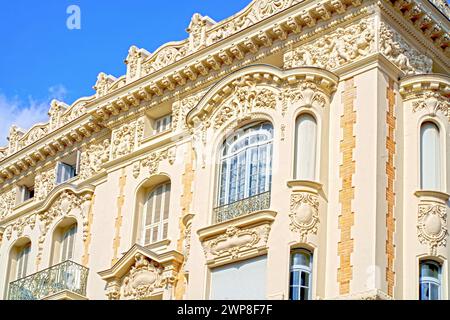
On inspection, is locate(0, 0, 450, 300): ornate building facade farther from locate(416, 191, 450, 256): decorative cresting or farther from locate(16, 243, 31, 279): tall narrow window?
locate(16, 243, 31, 279): tall narrow window

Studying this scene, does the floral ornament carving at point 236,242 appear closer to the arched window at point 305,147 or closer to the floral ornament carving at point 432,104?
the arched window at point 305,147

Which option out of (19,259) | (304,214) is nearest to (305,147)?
(304,214)

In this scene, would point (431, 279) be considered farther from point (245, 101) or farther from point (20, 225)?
point (20, 225)

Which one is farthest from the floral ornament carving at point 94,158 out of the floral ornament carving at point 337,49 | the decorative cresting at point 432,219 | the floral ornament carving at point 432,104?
the decorative cresting at point 432,219

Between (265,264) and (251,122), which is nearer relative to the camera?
(265,264)

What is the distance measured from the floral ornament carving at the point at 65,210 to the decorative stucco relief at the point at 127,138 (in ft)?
5.26

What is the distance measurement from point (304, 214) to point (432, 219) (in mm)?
2905

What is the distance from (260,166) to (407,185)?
354 cm

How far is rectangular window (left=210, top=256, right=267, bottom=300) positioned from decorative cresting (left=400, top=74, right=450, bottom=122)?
522 centimetres

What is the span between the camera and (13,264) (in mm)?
37531
